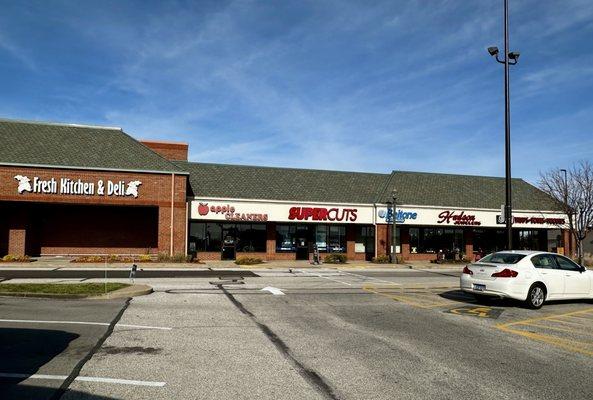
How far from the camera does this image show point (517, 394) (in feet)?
19.3

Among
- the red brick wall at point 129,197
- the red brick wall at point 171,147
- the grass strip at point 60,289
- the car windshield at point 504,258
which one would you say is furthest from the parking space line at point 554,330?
the red brick wall at point 171,147

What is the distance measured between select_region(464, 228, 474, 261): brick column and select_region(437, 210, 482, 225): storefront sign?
1.09 meters

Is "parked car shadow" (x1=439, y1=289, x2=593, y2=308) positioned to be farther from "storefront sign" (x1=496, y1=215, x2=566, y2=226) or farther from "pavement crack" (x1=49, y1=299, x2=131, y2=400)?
"storefront sign" (x1=496, y1=215, x2=566, y2=226)

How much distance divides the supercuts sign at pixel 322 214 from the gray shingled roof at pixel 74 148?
27.3 ft

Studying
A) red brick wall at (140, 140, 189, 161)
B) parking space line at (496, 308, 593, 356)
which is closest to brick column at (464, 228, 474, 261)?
red brick wall at (140, 140, 189, 161)

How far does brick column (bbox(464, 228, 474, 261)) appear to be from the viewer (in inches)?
1529

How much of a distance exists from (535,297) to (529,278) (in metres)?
0.50

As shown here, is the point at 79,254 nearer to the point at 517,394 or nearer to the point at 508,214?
the point at 508,214

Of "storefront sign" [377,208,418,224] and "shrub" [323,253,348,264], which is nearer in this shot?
"shrub" [323,253,348,264]

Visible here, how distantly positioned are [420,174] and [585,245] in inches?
678

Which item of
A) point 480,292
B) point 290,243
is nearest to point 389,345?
point 480,292

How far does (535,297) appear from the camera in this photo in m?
12.8

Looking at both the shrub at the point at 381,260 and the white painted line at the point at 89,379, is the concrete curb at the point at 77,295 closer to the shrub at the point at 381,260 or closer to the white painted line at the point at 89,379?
the white painted line at the point at 89,379

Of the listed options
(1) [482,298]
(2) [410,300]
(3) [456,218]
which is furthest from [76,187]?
(3) [456,218]
